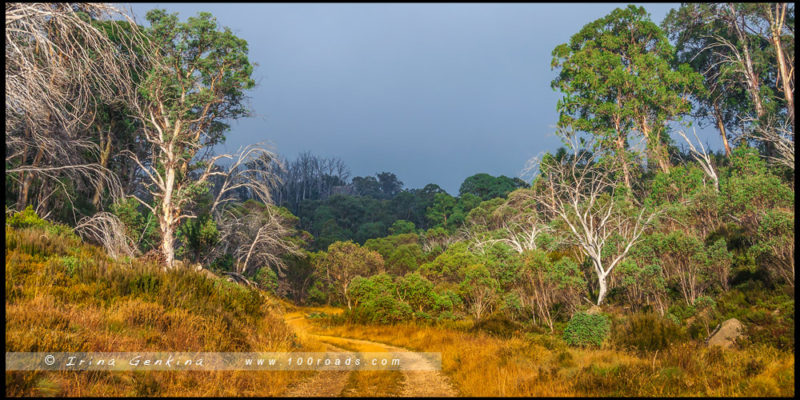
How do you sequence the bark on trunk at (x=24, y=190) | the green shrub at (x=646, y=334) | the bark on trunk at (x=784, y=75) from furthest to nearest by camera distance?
the bark on trunk at (x=784, y=75) → the bark on trunk at (x=24, y=190) → the green shrub at (x=646, y=334)

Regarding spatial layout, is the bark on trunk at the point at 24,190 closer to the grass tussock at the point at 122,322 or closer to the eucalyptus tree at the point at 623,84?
the grass tussock at the point at 122,322

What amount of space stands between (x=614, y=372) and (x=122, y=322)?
29.3 ft

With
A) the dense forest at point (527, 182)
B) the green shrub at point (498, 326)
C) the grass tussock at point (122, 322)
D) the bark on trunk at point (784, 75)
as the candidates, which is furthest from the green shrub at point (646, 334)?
the bark on trunk at point (784, 75)

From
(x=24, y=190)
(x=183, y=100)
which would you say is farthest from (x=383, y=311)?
(x=183, y=100)

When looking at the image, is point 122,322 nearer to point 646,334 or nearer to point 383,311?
point 383,311

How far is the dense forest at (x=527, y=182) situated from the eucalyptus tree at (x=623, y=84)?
0.57 feet

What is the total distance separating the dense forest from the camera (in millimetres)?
11555

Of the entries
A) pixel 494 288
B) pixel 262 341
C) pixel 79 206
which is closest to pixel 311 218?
pixel 79 206

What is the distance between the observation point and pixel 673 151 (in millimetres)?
34844

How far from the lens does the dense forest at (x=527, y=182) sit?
1155cm

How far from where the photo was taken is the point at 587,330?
12.5 metres

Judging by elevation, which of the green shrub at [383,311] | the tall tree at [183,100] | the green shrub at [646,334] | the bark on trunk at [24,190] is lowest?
the green shrub at [383,311]

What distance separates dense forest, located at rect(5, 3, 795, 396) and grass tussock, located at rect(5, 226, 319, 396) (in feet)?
10.1

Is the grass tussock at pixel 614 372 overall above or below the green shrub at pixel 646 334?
above
